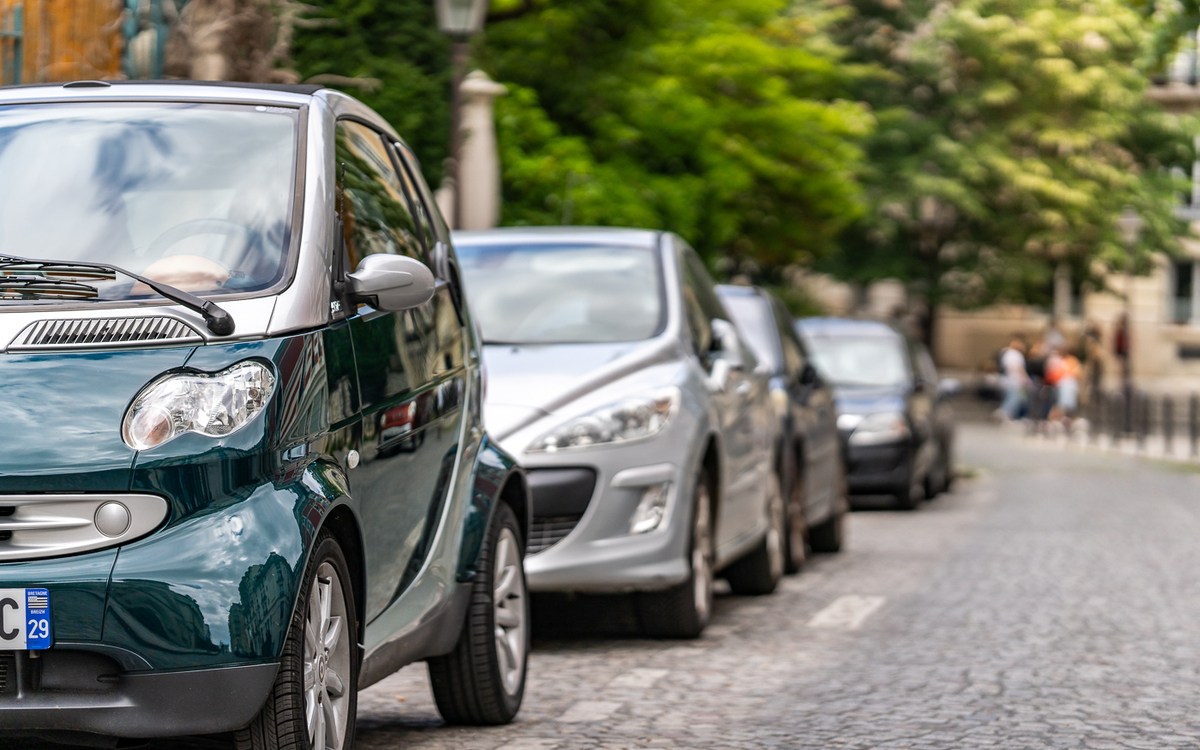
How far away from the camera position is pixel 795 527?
1145 centimetres

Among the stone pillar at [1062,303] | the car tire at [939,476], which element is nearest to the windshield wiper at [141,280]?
the car tire at [939,476]

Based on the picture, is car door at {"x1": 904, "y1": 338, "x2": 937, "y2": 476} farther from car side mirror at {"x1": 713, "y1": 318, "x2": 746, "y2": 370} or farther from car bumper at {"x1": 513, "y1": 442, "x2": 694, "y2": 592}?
car bumper at {"x1": 513, "y1": 442, "x2": 694, "y2": 592}

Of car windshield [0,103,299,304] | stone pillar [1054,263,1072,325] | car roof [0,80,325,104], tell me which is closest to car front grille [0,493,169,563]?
car windshield [0,103,299,304]

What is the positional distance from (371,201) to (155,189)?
76 centimetres

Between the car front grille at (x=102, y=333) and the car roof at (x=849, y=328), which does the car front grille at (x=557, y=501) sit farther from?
the car roof at (x=849, y=328)

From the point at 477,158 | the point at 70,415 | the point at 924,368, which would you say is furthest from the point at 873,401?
the point at 70,415

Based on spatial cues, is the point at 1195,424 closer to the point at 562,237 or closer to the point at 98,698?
the point at 562,237

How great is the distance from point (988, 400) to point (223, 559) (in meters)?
44.5

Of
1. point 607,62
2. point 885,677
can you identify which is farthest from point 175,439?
point 607,62

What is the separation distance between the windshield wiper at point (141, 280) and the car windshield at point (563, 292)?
4118 millimetres

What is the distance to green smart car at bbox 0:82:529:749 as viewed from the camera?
13.4ft

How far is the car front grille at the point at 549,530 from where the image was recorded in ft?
26.0

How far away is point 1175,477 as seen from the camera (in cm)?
2392

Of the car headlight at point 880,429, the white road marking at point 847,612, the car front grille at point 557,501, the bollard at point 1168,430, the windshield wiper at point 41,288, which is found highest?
the windshield wiper at point 41,288
